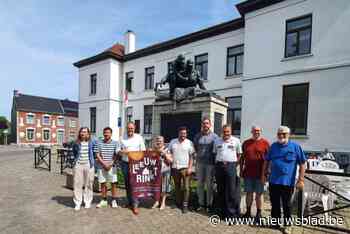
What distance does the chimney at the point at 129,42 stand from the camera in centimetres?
2291

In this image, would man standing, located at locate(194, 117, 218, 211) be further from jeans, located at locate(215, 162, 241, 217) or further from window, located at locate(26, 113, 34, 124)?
window, located at locate(26, 113, 34, 124)

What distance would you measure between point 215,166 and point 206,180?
44 cm

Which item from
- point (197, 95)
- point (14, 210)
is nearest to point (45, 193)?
point (14, 210)

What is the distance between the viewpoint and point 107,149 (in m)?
4.88

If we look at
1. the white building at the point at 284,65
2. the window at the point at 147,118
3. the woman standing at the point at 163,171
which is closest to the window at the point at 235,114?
the white building at the point at 284,65

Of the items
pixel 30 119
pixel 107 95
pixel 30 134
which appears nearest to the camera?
pixel 107 95

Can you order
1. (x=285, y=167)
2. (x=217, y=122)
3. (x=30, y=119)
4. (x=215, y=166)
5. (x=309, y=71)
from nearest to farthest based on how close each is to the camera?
(x=285, y=167) → (x=215, y=166) → (x=217, y=122) → (x=309, y=71) → (x=30, y=119)

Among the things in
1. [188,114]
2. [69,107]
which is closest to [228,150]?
[188,114]

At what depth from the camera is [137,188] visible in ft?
15.8

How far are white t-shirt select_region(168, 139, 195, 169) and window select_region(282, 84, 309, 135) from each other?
9.49m

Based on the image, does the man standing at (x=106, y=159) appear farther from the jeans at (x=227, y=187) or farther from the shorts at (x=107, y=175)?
→ the jeans at (x=227, y=187)

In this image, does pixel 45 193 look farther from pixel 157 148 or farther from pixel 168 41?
pixel 168 41

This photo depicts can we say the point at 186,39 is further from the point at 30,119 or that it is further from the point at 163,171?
the point at 30,119

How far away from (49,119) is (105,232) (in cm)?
4853
